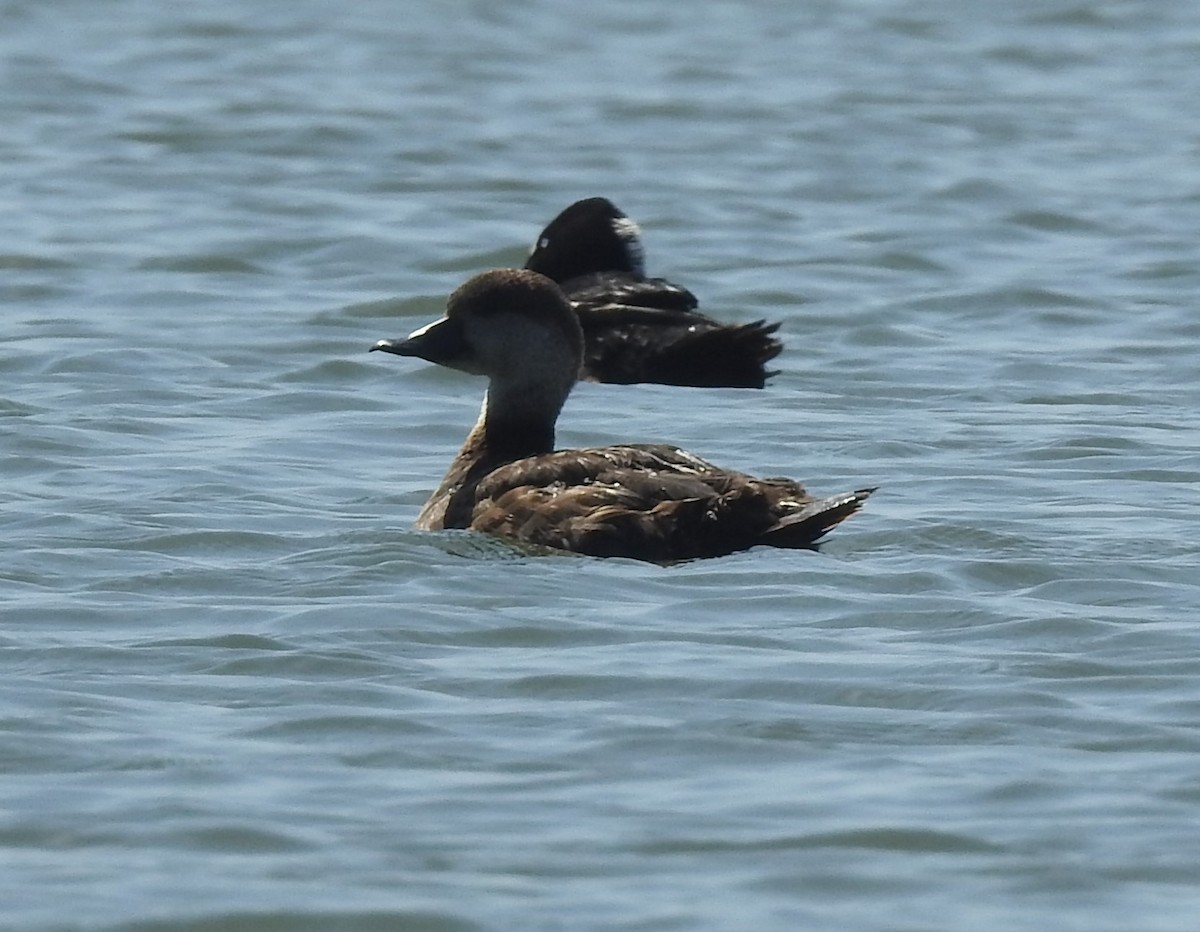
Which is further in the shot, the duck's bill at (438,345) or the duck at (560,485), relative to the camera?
the duck's bill at (438,345)

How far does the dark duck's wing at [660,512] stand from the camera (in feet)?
29.2

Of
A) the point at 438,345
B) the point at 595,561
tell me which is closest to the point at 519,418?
the point at 438,345

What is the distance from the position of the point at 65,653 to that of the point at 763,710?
192 cm

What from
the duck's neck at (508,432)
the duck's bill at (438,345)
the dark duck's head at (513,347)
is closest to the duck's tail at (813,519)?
the duck's neck at (508,432)

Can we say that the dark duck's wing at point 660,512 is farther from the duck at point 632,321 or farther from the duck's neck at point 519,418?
the duck at point 632,321

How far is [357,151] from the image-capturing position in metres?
20.9

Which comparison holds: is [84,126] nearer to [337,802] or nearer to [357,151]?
[357,151]

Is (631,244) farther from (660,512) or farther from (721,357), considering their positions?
(660,512)

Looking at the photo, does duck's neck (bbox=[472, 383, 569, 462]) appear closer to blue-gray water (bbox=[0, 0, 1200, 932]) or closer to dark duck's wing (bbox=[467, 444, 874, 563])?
blue-gray water (bbox=[0, 0, 1200, 932])

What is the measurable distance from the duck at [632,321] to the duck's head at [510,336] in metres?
2.31

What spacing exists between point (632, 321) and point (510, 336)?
330 cm

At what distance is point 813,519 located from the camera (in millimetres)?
8938

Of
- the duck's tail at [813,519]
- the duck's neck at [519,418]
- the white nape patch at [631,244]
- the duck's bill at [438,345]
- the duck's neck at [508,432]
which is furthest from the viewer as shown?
the white nape patch at [631,244]

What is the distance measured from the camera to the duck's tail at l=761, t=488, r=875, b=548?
891 centimetres
